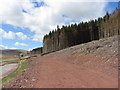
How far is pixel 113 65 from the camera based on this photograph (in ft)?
55.5

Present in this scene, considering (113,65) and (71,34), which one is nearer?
(113,65)

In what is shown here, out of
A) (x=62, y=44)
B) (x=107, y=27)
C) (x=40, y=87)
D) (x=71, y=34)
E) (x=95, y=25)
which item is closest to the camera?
(x=40, y=87)

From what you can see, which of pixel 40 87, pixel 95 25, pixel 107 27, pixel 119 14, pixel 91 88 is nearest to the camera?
pixel 91 88

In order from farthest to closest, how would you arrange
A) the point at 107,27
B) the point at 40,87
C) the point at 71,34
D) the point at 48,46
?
the point at 48,46 < the point at 71,34 < the point at 107,27 < the point at 40,87

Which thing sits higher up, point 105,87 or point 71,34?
point 71,34

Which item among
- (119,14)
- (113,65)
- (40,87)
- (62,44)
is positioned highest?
(119,14)

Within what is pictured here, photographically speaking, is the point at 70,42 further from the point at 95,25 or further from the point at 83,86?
the point at 83,86

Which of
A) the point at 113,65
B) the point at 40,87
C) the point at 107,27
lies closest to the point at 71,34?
the point at 107,27

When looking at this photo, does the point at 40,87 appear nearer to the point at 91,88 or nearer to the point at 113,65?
the point at 91,88

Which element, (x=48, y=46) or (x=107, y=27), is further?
(x=48, y=46)

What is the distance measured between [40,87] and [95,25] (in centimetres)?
6676

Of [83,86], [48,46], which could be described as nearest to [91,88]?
[83,86]

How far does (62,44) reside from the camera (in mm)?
84312

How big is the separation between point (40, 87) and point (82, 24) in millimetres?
69383
